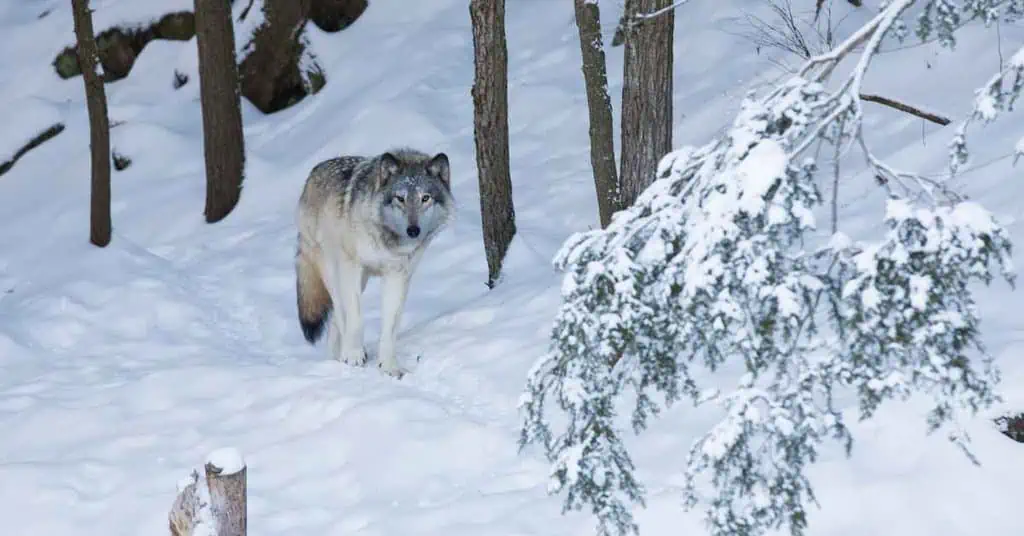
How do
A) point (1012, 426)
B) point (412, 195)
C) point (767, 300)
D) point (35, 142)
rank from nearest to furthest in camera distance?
point (767, 300), point (1012, 426), point (412, 195), point (35, 142)

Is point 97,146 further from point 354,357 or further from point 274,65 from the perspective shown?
point 354,357

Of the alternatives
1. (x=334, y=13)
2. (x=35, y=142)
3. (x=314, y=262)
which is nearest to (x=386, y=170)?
(x=314, y=262)

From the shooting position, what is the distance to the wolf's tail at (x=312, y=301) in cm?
831

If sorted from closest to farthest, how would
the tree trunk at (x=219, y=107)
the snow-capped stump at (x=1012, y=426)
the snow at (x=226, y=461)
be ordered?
1. the snow at (x=226, y=461)
2. the snow-capped stump at (x=1012, y=426)
3. the tree trunk at (x=219, y=107)

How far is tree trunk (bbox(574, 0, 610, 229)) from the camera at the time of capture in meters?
7.98

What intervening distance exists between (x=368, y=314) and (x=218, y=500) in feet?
16.6

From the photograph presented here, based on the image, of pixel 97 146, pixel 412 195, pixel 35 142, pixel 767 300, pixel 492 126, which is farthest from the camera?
pixel 35 142

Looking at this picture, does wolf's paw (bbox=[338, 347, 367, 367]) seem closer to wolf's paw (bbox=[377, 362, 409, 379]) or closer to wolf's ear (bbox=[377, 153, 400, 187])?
wolf's paw (bbox=[377, 362, 409, 379])

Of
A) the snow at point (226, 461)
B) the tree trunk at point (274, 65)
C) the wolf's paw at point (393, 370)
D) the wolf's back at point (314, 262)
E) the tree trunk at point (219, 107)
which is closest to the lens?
the snow at point (226, 461)

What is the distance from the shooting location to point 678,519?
5.17 metres

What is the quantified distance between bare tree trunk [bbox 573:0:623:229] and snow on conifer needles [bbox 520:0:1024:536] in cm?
422

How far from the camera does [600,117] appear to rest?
8164 millimetres

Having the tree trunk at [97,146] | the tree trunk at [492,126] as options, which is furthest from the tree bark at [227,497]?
the tree trunk at [97,146]

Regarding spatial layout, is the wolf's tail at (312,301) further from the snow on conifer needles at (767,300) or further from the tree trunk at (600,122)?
the snow on conifer needles at (767,300)
